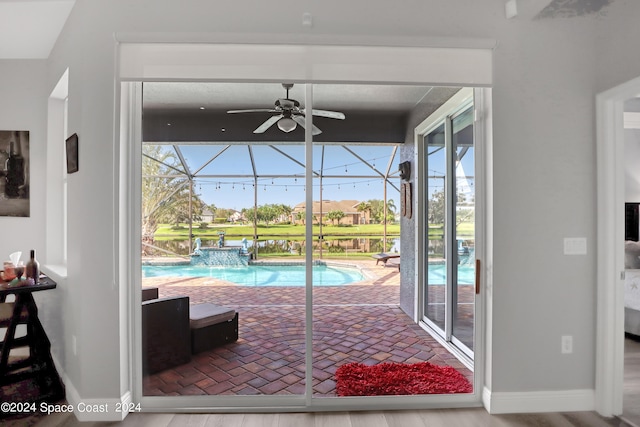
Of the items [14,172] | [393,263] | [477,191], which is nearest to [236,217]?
[393,263]

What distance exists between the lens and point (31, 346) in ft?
7.82

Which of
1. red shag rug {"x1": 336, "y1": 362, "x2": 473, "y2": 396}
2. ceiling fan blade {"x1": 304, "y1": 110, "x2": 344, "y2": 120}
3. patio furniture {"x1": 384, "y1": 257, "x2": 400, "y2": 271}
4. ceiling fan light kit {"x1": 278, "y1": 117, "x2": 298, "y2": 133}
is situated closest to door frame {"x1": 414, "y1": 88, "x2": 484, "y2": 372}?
red shag rug {"x1": 336, "y1": 362, "x2": 473, "y2": 396}

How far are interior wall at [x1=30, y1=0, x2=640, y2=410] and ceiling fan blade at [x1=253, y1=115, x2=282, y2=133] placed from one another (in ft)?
1.81

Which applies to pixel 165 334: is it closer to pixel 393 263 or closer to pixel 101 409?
pixel 101 409

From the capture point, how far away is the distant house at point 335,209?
2.34 meters

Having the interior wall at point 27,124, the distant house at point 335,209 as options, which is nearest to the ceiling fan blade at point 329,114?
the distant house at point 335,209

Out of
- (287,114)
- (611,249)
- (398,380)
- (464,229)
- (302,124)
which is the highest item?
(287,114)

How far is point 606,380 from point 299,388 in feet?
6.60

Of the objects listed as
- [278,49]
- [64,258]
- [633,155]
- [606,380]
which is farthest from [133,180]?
[633,155]

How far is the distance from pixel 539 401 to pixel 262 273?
6.75ft

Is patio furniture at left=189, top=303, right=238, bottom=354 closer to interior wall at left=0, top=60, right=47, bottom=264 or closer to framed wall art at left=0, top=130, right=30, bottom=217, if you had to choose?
interior wall at left=0, top=60, right=47, bottom=264

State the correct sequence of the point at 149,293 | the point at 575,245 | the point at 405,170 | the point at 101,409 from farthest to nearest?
the point at 405,170 < the point at 149,293 < the point at 575,245 < the point at 101,409

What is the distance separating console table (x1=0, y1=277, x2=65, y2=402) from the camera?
2246mm

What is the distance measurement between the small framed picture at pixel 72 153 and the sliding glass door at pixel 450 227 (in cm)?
271
